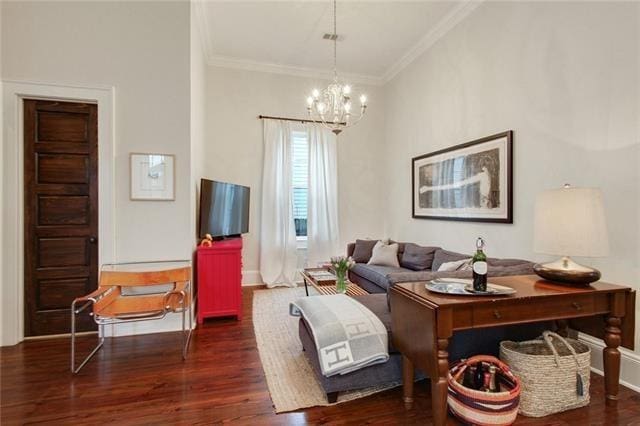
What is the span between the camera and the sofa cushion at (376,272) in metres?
3.79

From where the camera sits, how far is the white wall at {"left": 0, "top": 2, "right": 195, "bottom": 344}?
9.78ft

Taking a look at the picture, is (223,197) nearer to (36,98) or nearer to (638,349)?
(36,98)

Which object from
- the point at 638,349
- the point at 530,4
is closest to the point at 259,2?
the point at 530,4

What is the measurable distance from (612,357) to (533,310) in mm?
731

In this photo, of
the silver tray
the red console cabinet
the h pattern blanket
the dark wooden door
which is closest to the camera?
the silver tray

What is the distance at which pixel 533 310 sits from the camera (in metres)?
1.80

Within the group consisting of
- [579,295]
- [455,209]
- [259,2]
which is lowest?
[579,295]

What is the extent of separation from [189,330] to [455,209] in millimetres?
3337

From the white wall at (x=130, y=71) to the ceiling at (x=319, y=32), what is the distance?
864 millimetres

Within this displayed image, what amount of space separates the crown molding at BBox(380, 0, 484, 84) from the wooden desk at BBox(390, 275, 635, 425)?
3184mm

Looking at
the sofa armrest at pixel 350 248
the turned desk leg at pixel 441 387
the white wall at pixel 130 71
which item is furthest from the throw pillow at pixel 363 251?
the turned desk leg at pixel 441 387

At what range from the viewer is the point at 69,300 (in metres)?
3.17

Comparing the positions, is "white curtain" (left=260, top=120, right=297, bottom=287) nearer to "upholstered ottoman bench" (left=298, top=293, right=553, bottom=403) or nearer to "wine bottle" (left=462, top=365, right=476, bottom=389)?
"upholstered ottoman bench" (left=298, top=293, right=553, bottom=403)

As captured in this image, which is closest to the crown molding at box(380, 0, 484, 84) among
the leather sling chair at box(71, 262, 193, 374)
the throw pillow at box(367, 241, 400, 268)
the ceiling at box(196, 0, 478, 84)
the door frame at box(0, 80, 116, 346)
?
the ceiling at box(196, 0, 478, 84)
